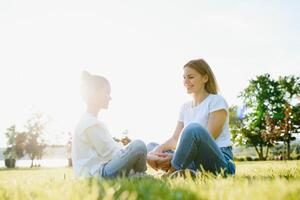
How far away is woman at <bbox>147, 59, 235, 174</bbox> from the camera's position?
4242 mm

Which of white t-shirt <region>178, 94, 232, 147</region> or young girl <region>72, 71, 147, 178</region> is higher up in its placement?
white t-shirt <region>178, 94, 232, 147</region>

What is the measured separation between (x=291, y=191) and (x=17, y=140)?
5821cm

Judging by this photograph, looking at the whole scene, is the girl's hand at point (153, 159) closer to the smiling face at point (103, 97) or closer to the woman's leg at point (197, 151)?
the woman's leg at point (197, 151)

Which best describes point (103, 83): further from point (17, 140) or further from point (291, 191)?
point (17, 140)

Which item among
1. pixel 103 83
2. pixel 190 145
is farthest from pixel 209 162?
pixel 103 83

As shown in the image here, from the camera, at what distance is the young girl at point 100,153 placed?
436cm

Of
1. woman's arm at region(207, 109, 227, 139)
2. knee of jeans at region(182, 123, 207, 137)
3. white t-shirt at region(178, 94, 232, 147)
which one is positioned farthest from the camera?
white t-shirt at region(178, 94, 232, 147)

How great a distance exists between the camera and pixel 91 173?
14.7 feet

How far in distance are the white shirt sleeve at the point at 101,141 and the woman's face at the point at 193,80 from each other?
4.72 ft

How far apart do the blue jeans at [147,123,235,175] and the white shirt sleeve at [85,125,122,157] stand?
2.56 feet

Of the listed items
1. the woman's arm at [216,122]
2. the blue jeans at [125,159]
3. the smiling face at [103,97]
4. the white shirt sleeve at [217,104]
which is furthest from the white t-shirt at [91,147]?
the white shirt sleeve at [217,104]

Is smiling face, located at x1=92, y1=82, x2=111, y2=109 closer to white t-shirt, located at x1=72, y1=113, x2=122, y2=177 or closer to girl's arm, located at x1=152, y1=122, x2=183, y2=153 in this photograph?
white t-shirt, located at x1=72, y1=113, x2=122, y2=177

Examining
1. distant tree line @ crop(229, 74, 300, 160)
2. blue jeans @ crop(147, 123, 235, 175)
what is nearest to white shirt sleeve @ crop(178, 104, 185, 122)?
blue jeans @ crop(147, 123, 235, 175)

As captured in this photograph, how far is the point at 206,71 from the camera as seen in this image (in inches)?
208
